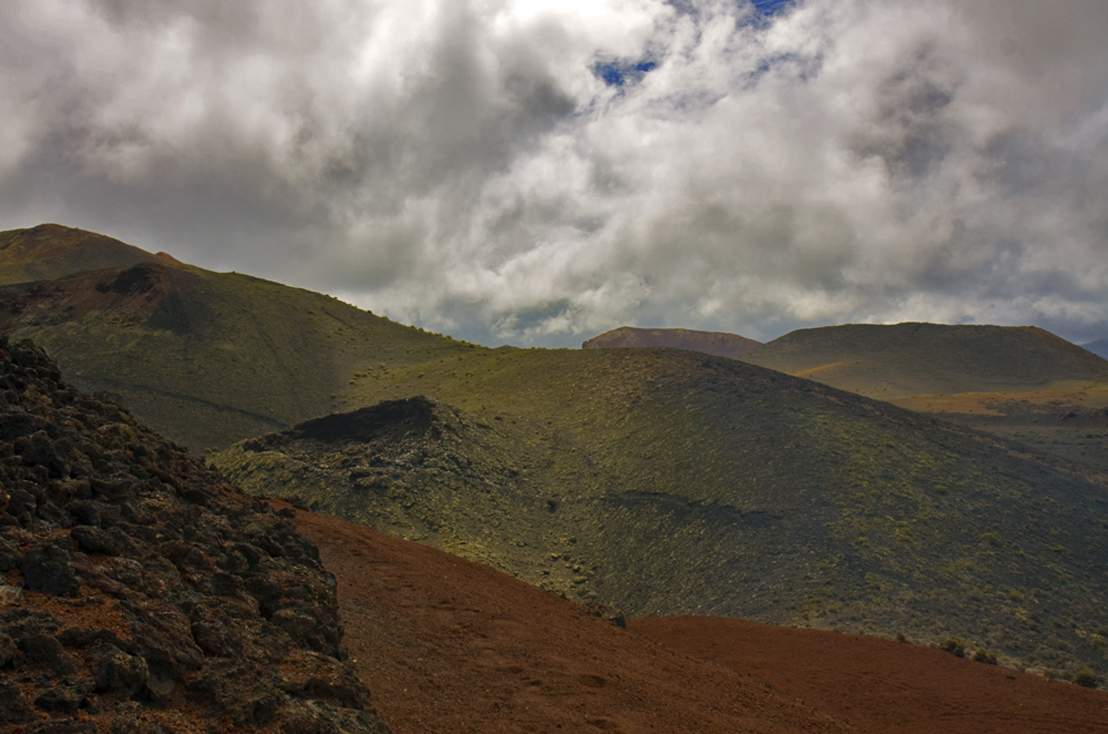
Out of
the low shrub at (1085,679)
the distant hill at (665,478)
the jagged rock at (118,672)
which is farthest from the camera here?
the distant hill at (665,478)

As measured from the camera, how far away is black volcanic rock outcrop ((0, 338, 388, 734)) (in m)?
5.88

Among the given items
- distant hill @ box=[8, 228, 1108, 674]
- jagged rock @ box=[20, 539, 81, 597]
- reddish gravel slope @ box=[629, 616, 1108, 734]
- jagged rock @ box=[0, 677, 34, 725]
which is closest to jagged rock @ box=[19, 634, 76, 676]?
jagged rock @ box=[0, 677, 34, 725]

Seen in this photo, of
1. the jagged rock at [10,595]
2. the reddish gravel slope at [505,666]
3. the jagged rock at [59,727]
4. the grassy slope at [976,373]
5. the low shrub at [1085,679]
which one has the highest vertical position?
the grassy slope at [976,373]

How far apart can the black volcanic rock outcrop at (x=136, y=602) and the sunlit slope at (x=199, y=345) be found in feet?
119

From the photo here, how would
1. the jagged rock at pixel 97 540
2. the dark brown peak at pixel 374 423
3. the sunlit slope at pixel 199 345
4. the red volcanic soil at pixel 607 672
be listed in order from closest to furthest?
1. the jagged rock at pixel 97 540
2. the red volcanic soil at pixel 607 672
3. the dark brown peak at pixel 374 423
4. the sunlit slope at pixel 199 345

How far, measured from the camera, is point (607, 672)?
12.5 m

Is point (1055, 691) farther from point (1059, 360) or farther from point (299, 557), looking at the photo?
point (1059, 360)

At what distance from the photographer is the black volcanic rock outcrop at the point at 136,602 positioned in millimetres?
5879

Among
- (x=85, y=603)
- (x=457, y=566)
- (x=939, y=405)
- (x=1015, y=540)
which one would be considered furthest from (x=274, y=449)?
(x=939, y=405)

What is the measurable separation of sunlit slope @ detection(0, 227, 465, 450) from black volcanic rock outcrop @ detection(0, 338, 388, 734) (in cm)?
3615

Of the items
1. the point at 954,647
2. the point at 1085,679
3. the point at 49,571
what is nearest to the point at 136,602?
the point at 49,571

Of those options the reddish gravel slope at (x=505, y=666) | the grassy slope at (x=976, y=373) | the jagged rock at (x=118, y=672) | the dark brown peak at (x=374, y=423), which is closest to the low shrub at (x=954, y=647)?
the reddish gravel slope at (x=505, y=666)

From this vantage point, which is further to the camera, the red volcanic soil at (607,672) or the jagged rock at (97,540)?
the red volcanic soil at (607,672)

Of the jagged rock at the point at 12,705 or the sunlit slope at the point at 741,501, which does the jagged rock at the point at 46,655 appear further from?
the sunlit slope at the point at 741,501
